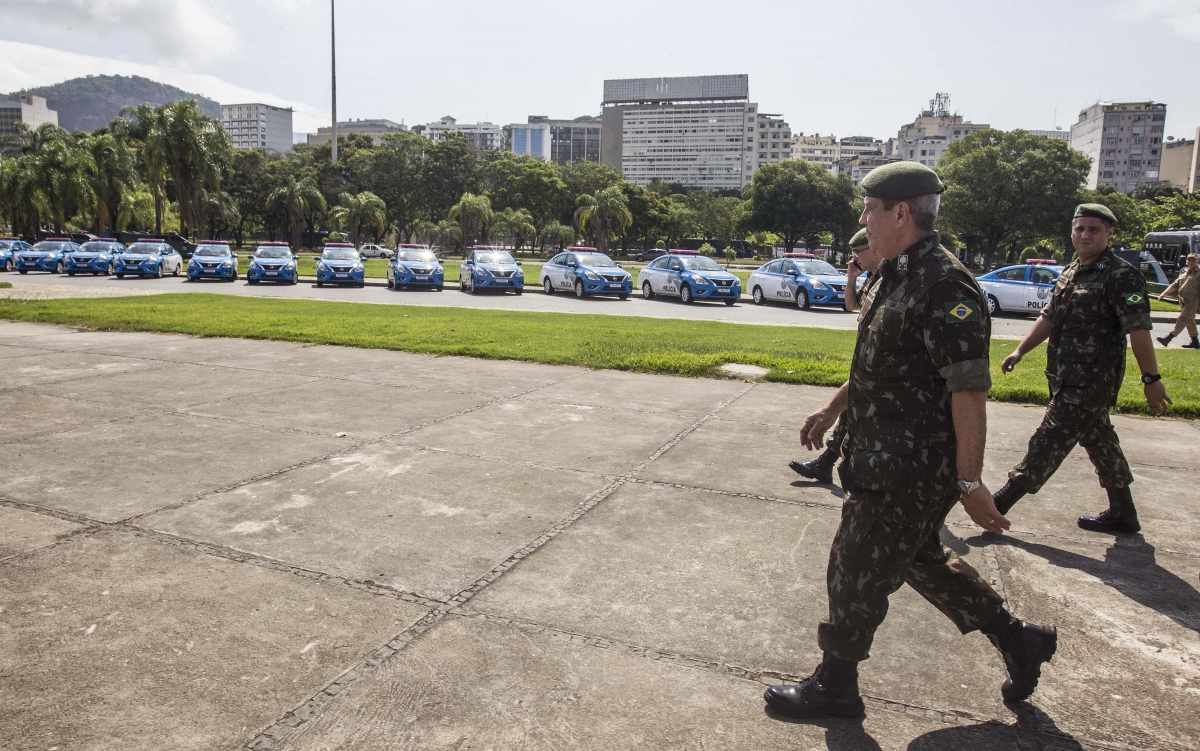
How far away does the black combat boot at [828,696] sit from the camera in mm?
2662

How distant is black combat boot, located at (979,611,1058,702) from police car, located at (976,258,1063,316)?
2059 centimetres

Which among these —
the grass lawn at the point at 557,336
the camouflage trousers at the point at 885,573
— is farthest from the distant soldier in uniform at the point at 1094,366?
the grass lawn at the point at 557,336

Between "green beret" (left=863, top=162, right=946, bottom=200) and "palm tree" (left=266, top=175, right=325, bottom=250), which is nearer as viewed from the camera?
"green beret" (left=863, top=162, right=946, bottom=200)

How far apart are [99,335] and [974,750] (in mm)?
12827

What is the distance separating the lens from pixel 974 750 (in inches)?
99.3

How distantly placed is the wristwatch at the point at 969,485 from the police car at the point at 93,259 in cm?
3539

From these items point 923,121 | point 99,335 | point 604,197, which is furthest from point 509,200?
point 923,121

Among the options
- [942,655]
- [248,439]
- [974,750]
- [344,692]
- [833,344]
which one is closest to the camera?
[974,750]

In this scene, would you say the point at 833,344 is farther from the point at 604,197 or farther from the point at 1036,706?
the point at 604,197

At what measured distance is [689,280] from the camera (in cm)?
2373

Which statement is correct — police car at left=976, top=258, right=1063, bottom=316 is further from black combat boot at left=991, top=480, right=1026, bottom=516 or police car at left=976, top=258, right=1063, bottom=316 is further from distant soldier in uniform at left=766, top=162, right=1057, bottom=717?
distant soldier in uniform at left=766, top=162, right=1057, bottom=717

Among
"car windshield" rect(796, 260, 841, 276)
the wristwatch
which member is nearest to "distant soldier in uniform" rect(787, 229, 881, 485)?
the wristwatch

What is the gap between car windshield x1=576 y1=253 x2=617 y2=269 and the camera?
83.6 ft

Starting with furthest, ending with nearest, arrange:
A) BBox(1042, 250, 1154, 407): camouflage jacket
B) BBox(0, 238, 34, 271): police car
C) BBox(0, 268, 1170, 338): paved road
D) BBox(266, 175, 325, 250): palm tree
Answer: BBox(266, 175, 325, 250): palm tree < BBox(0, 238, 34, 271): police car < BBox(0, 268, 1170, 338): paved road < BBox(1042, 250, 1154, 407): camouflage jacket
